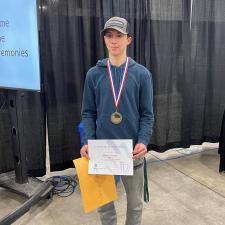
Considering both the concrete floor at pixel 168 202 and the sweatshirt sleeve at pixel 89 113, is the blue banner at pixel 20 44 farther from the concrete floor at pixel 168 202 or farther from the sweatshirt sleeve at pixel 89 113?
the concrete floor at pixel 168 202

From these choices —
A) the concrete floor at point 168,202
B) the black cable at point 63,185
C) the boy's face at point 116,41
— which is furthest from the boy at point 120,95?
the black cable at point 63,185

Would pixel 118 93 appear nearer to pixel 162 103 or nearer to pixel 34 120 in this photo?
pixel 34 120

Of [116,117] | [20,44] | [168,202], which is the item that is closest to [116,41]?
[116,117]

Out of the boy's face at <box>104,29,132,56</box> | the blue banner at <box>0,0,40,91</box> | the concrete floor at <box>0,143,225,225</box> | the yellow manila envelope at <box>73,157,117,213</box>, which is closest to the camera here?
the boy's face at <box>104,29,132,56</box>

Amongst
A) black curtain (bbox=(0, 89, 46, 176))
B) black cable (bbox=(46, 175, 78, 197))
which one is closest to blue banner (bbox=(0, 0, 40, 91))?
black curtain (bbox=(0, 89, 46, 176))

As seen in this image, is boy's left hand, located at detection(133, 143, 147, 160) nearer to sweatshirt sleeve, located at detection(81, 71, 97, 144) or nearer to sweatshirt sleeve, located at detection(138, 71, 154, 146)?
sweatshirt sleeve, located at detection(138, 71, 154, 146)

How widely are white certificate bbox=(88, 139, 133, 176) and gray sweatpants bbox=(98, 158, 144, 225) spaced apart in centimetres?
13

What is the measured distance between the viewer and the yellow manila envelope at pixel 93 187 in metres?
1.61

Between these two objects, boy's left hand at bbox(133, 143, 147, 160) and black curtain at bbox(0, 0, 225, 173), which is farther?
black curtain at bbox(0, 0, 225, 173)

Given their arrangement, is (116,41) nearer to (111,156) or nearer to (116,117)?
(116,117)

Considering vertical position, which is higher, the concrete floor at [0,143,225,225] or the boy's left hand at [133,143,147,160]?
the boy's left hand at [133,143,147,160]

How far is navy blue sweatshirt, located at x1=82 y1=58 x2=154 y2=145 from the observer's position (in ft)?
5.02

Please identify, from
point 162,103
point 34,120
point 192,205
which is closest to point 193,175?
point 192,205

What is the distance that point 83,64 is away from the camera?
2.80 m
